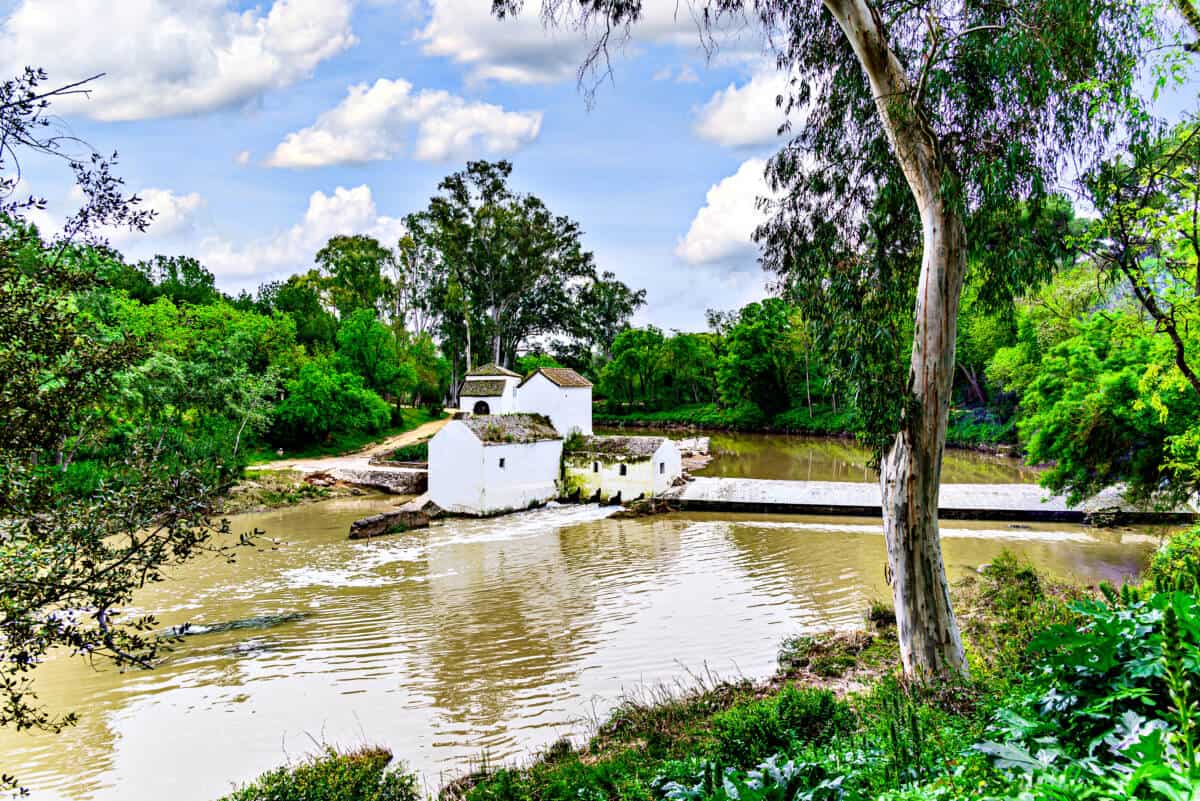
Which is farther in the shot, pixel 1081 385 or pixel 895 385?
pixel 1081 385

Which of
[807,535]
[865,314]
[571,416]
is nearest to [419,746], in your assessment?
[865,314]

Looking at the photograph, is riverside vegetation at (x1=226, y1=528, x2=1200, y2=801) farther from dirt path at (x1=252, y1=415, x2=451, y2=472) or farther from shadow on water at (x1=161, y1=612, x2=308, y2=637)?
dirt path at (x1=252, y1=415, x2=451, y2=472)

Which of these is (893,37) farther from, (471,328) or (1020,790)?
(471,328)

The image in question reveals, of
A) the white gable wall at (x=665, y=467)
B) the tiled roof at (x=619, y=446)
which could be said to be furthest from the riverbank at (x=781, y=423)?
the tiled roof at (x=619, y=446)

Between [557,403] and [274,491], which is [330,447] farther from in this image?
[557,403]

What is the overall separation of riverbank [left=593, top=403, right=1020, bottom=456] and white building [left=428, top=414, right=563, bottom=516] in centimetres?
1958

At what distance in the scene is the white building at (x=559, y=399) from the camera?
84.4 feet

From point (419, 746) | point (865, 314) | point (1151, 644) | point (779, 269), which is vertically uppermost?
point (779, 269)

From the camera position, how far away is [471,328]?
47.0 meters

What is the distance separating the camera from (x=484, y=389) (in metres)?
27.3

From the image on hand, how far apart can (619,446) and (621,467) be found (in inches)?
32.6

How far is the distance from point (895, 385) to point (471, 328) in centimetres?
4189

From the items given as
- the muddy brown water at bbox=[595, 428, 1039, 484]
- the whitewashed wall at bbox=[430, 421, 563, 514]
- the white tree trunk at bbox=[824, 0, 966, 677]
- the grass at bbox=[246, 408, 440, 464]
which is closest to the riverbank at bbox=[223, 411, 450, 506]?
the grass at bbox=[246, 408, 440, 464]

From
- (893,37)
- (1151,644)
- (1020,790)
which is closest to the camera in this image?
(1020,790)
